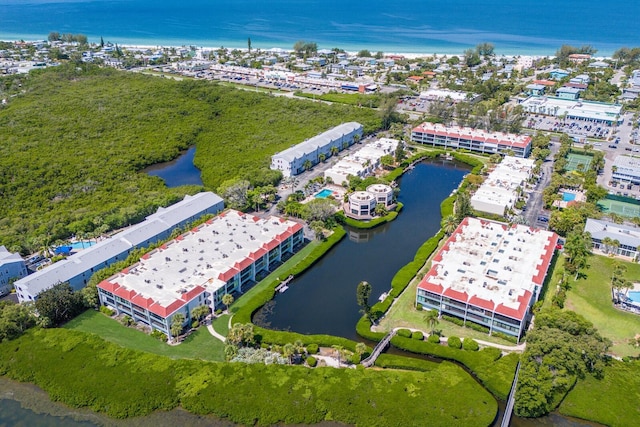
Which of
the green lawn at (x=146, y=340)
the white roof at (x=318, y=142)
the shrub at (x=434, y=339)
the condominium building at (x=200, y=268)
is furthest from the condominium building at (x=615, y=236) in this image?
the green lawn at (x=146, y=340)

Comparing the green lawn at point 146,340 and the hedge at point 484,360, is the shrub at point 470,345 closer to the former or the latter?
the hedge at point 484,360

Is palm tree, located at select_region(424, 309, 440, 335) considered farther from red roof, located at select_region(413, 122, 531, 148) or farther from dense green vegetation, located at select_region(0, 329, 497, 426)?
red roof, located at select_region(413, 122, 531, 148)

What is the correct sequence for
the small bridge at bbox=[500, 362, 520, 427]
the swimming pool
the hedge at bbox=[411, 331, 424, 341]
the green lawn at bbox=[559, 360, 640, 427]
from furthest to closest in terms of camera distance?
the swimming pool < the hedge at bbox=[411, 331, 424, 341] < the green lawn at bbox=[559, 360, 640, 427] < the small bridge at bbox=[500, 362, 520, 427]

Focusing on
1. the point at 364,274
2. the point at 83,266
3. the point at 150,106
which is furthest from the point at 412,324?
the point at 150,106

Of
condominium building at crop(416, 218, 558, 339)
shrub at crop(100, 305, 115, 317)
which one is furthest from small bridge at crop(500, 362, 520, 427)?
shrub at crop(100, 305, 115, 317)

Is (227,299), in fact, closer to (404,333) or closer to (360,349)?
(360,349)

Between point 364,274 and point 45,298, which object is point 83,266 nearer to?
point 45,298

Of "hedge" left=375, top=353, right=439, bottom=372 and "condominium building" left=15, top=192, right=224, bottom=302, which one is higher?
"condominium building" left=15, top=192, right=224, bottom=302
